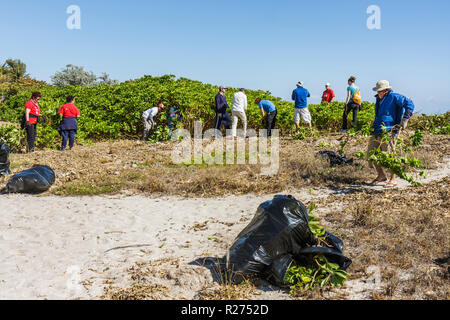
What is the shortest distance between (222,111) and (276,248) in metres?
8.92

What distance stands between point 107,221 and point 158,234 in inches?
40.8

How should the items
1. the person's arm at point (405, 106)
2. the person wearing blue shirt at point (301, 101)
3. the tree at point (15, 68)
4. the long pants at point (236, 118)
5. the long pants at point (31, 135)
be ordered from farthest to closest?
1. the tree at point (15, 68)
2. the long pants at point (236, 118)
3. the person wearing blue shirt at point (301, 101)
4. the long pants at point (31, 135)
5. the person's arm at point (405, 106)

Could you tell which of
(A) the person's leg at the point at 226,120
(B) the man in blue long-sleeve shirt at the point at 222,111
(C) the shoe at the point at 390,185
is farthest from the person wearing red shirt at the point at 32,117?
(C) the shoe at the point at 390,185

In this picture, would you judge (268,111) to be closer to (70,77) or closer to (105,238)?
(105,238)

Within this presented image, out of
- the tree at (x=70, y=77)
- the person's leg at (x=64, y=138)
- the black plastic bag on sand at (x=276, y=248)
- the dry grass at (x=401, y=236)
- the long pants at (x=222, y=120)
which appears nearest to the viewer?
the dry grass at (x=401, y=236)

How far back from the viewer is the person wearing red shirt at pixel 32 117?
10.3m

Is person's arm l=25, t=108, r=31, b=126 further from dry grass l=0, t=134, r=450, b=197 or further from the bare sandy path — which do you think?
the bare sandy path

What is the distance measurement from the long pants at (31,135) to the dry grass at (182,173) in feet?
1.51

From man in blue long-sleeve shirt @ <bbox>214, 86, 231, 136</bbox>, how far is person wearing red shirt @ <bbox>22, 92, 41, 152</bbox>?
17.2 feet

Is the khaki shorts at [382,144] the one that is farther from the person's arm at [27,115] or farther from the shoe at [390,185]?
the person's arm at [27,115]

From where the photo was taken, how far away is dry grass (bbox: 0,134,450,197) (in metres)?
7.28

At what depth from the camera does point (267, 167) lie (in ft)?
27.1

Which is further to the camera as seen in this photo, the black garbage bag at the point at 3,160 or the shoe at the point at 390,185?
the black garbage bag at the point at 3,160

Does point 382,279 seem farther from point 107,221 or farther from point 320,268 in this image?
point 107,221
